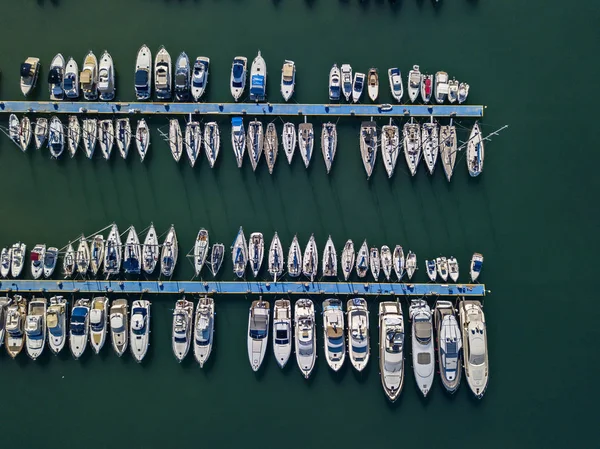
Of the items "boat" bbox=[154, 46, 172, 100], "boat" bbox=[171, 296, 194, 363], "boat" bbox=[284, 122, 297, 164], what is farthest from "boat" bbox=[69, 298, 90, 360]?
"boat" bbox=[284, 122, 297, 164]

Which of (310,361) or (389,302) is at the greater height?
(389,302)

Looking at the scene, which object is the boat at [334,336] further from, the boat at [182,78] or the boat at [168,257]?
the boat at [182,78]

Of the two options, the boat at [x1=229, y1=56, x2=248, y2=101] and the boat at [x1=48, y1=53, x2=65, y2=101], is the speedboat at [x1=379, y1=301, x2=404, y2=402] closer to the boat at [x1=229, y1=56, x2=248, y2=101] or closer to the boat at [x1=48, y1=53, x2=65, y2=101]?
the boat at [x1=229, y1=56, x2=248, y2=101]

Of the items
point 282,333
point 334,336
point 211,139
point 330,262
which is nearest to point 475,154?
point 330,262

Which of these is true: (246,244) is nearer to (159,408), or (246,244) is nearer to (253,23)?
(159,408)

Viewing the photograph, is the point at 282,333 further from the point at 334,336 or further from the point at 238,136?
the point at 238,136

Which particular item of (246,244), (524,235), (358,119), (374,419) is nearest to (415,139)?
(358,119)
